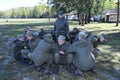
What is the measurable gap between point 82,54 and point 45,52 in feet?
4.11

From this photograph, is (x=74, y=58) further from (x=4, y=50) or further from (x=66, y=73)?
(x=4, y=50)

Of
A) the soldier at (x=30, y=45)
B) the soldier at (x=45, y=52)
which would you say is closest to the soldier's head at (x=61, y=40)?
the soldier at (x=45, y=52)

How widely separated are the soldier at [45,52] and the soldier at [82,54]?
0.62 meters

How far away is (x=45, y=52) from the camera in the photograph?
9.71m

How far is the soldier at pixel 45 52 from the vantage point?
9602 millimetres

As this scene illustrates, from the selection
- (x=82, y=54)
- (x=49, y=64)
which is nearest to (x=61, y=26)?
(x=49, y=64)

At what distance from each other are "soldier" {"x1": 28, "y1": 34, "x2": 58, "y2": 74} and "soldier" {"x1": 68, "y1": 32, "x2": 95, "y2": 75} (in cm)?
62

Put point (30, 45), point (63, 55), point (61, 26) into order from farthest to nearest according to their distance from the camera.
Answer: point (61, 26) → point (30, 45) → point (63, 55)

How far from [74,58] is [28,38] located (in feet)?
6.96

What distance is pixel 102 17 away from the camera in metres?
66.4

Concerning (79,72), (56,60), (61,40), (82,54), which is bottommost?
(79,72)

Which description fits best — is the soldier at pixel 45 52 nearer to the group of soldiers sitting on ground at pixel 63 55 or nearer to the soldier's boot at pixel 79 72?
the group of soldiers sitting on ground at pixel 63 55

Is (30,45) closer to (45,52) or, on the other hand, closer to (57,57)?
(45,52)

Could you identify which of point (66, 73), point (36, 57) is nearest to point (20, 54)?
point (36, 57)
